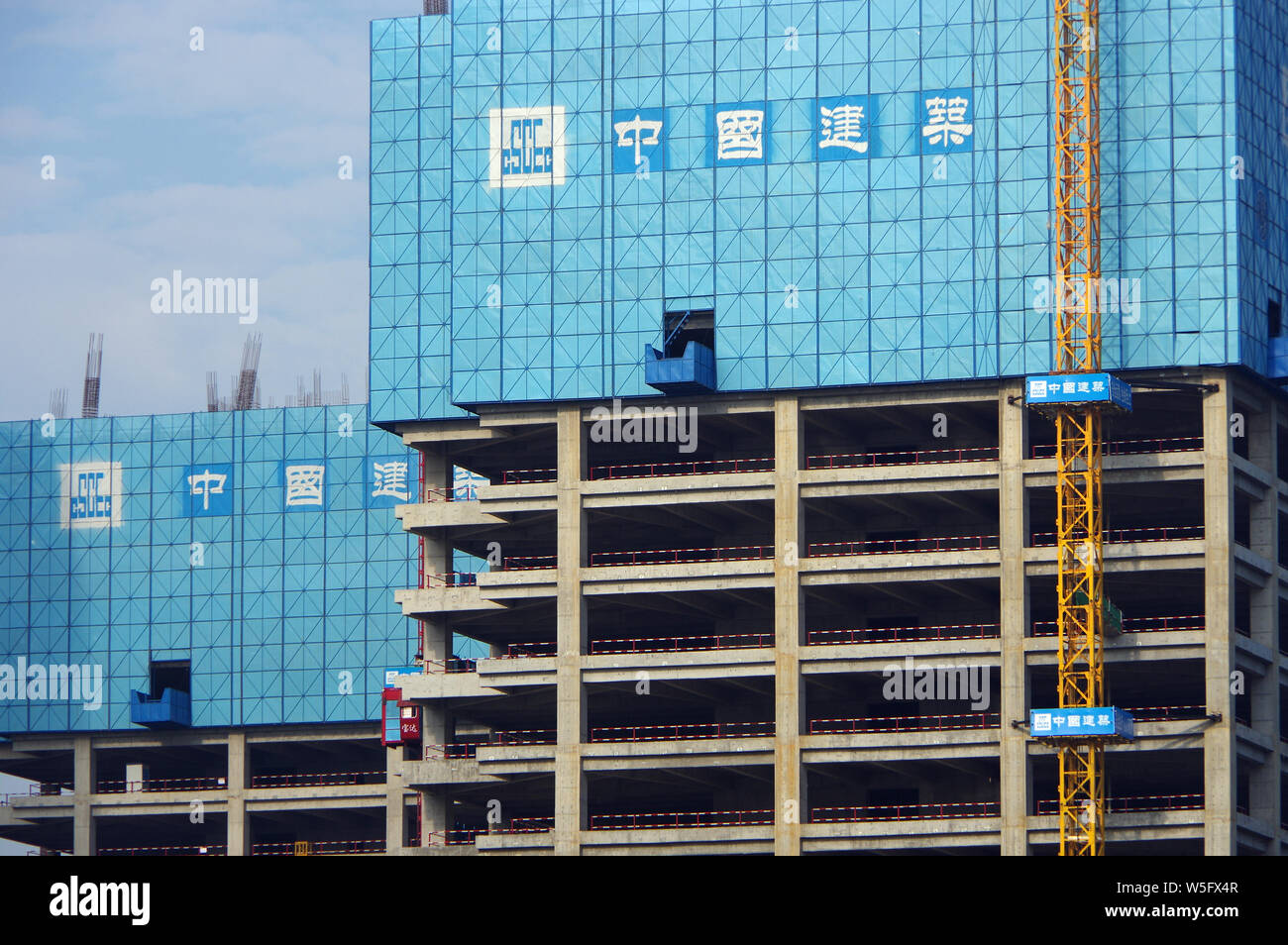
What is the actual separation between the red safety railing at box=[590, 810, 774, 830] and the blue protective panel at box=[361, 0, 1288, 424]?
869 inches

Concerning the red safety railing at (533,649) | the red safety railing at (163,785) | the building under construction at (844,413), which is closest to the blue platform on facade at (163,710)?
the red safety railing at (163,785)

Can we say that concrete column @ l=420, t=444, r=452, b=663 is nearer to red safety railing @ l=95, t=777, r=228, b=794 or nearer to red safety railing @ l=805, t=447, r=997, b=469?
red safety railing @ l=805, t=447, r=997, b=469

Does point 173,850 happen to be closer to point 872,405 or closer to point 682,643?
point 682,643

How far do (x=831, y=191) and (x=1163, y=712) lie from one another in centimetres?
3269

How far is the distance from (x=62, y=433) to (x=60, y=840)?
28.4 metres

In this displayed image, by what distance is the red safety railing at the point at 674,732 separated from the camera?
122 meters

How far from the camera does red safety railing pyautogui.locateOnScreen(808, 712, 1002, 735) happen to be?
370ft

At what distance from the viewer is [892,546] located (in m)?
121

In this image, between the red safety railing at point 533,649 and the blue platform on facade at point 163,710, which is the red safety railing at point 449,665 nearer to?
the red safety railing at point 533,649

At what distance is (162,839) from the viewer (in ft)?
530

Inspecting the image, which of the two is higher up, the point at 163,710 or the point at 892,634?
the point at 892,634

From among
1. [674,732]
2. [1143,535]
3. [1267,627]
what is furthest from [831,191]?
[674,732]

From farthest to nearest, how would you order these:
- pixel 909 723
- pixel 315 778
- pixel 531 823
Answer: pixel 315 778, pixel 531 823, pixel 909 723
